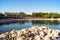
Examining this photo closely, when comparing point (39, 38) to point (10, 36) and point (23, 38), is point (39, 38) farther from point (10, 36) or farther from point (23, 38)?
point (10, 36)

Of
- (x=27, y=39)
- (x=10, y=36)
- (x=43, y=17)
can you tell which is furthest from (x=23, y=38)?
(x=43, y=17)

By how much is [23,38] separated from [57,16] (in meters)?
60.1

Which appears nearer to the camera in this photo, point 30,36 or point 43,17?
point 30,36

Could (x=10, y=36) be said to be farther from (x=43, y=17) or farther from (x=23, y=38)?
(x=43, y=17)

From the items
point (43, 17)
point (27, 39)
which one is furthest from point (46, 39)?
point (43, 17)

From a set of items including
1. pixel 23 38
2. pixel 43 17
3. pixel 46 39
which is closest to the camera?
pixel 23 38

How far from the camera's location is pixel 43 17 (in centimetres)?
6519

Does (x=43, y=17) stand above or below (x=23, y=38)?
below

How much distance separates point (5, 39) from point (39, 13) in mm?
59139

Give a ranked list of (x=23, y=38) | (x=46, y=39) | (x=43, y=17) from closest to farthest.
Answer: (x=23, y=38) < (x=46, y=39) < (x=43, y=17)

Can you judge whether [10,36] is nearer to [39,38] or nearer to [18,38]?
[18,38]

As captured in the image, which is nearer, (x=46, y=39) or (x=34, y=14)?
(x=46, y=39)

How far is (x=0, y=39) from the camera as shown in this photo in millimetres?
9344

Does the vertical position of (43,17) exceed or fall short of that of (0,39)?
it falls short
